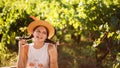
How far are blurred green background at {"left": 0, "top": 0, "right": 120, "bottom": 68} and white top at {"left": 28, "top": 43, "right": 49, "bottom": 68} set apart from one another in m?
1.93

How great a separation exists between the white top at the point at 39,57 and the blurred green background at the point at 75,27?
1.93 meters

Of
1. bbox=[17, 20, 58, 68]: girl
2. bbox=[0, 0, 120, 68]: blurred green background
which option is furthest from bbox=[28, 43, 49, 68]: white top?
bbox=[0, 0, 120, 68]: blurred green background

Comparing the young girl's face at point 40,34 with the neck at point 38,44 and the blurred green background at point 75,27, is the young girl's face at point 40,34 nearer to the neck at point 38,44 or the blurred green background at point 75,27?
the neck at point 38,44

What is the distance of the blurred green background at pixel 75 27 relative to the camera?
5.10 meters

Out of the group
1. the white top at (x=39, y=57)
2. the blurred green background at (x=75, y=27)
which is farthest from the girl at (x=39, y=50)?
the blurred green background at (x=75, y=27)

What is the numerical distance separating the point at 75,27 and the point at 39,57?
7.44 feet

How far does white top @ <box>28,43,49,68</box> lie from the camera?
3.13 metres

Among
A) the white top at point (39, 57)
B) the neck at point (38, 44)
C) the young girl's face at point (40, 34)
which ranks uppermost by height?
the young girl's face at point (40, 34)

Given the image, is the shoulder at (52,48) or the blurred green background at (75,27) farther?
the blurred green background at (75,27)

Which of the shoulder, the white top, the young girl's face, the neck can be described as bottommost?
the white top

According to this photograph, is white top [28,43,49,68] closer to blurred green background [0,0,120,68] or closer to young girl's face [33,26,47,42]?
young girl's face [33,26,47,42]

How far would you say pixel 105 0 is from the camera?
501cm

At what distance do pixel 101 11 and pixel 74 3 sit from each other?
0.50 metres

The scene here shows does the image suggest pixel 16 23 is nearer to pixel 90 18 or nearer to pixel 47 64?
pixel 90 18
